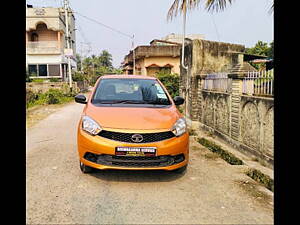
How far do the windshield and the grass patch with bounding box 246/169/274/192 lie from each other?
1939mm

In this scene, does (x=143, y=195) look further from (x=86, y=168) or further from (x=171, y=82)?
(x=171, y=82)

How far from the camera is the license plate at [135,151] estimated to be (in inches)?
147

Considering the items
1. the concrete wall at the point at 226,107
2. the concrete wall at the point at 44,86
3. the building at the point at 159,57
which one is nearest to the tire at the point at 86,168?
the concrete wall at the point at 226,107

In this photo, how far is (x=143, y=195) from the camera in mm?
3648

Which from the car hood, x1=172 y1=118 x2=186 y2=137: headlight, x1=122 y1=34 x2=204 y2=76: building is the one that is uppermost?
x1=122 y1=34 x2=204 y2=76: building

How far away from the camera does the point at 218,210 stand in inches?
129

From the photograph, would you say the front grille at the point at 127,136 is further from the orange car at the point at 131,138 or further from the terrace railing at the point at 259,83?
the terrace railing at the point at 259,83

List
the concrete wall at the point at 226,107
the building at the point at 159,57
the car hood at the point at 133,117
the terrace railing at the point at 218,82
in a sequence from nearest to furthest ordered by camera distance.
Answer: the car hood at the point at 133,117 → the concrete wall at the point at 226,107 → the terrace railing at the point at 218,82 → the building at the point at 159,57

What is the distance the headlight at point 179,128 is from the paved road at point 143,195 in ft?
2.60

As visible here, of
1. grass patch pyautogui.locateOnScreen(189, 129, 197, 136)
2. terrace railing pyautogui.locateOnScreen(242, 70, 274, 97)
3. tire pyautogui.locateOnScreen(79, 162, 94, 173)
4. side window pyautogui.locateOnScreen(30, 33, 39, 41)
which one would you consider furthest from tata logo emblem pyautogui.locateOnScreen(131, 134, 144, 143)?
side window pyautogui.locateOnScreen(30, 33, 39, 41)

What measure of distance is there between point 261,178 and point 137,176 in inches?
82.5

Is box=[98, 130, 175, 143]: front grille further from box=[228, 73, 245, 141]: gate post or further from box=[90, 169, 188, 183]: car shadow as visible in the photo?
box=[228, 73, 245, 141]: gate post

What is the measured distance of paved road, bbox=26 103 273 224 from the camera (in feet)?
10.1

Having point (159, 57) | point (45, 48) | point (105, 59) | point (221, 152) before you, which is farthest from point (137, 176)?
point (105, 59)
